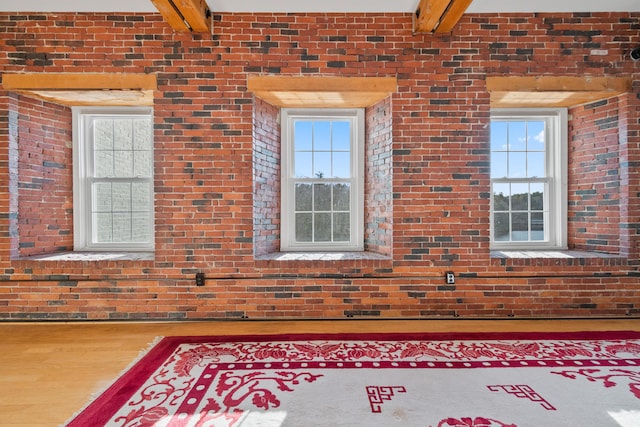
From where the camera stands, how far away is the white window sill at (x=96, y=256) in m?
3.47

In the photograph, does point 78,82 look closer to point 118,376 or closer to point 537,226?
point 118,376

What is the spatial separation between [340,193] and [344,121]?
0.83 meters

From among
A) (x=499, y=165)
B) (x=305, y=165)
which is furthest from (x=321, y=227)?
(x=499, y=165)

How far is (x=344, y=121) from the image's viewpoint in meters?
4.05

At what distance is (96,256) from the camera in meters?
3.63

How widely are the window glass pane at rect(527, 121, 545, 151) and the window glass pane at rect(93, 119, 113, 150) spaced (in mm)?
4810

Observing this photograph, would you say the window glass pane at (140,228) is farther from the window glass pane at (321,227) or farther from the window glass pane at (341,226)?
the window glass pane at (341,226)

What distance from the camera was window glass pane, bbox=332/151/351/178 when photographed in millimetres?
4051

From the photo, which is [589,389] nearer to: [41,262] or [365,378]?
[365,378]

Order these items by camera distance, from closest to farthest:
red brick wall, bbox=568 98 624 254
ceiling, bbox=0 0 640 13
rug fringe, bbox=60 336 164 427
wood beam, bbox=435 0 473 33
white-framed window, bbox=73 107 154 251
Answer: rug fringe, bbox=60 336 164 427 < wood beam, bbox=435 0 473 33 < ceiling, bbox=0 0 640 13 < red brick wall, bbox=568 98 624 254 < white-framed window, bbox=73 107 154 251

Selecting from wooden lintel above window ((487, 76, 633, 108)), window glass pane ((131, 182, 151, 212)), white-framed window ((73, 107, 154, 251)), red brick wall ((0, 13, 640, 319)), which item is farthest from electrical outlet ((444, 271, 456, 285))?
window glass pane ((131, 182, 151, 212))

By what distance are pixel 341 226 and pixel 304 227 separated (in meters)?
0.43

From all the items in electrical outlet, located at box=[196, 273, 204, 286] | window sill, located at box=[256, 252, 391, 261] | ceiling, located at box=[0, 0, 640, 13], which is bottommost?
electrical outlet, located at box=[196, 273, 204, 286]

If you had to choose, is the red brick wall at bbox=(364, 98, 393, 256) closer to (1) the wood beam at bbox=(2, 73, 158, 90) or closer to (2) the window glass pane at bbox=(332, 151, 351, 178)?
(2) the window glass pane at bbox=(332, 151, 351, 178)
